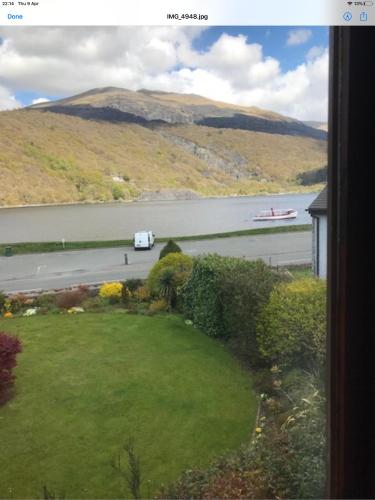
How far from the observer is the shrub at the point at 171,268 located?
152 centimetres

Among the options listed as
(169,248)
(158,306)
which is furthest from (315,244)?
(158,306)

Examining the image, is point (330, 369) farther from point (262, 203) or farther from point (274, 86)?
point (274, 86)

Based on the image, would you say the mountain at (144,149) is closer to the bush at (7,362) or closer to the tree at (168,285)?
the tree at (168,285)

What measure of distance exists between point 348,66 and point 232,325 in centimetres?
130

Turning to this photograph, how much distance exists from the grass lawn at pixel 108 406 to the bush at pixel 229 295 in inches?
6.2

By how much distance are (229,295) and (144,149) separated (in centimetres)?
113

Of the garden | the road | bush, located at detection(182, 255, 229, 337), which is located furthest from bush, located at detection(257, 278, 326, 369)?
bush, located at detection(182, 255, 229, 337)

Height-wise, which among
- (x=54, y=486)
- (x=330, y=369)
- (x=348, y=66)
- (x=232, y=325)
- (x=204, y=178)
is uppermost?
(x=348, y=66)

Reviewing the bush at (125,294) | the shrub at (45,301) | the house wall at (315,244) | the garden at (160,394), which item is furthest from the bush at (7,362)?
the house wall at (315,244)

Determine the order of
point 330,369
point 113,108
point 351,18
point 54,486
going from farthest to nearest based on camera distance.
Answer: point 113,108 < point 54,486 < point 330,369 < point 351,18

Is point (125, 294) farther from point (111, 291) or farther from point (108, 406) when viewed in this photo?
point (108, 406)

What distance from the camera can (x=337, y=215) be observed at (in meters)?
0.82

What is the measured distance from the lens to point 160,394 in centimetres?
147

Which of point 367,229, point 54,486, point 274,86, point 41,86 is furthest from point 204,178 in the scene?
point 54,486
